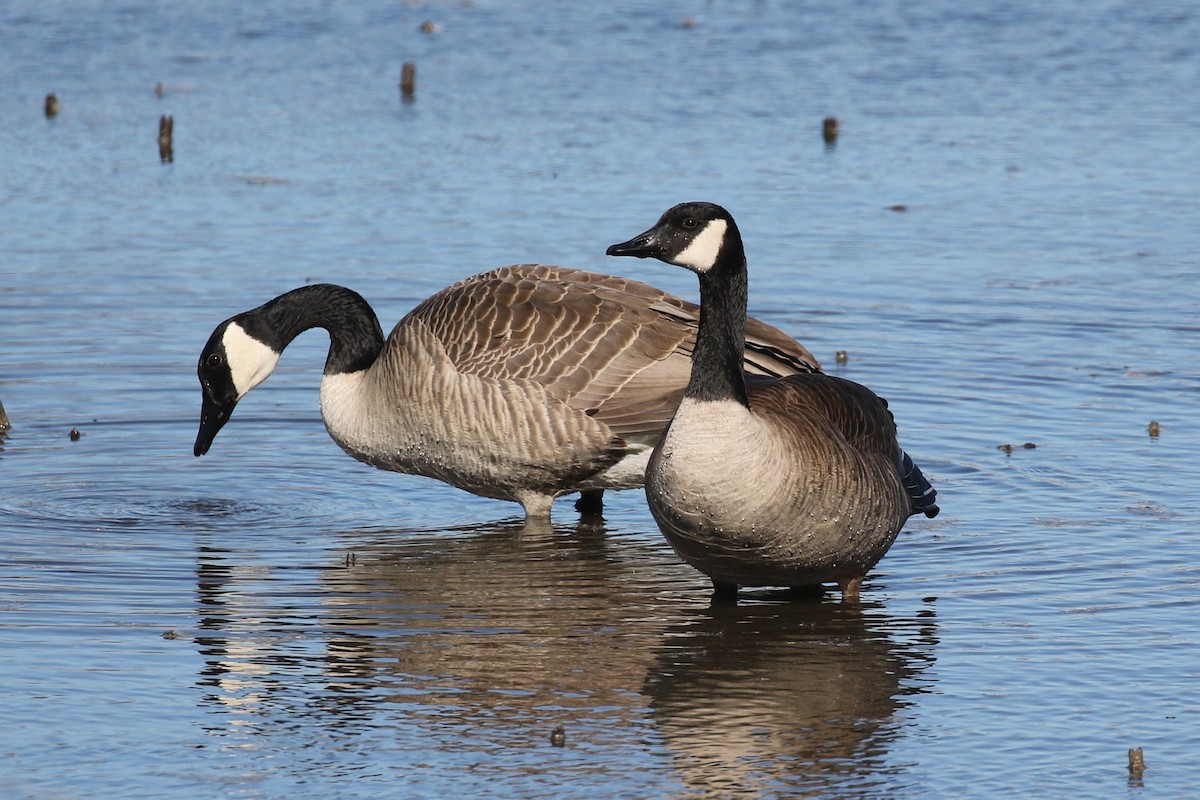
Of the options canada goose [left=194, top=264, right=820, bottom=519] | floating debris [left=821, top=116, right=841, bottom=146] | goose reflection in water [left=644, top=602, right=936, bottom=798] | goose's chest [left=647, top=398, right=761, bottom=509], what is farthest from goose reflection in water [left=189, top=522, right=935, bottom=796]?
floating debris [left=821, top=116, right=841, bottom=146]

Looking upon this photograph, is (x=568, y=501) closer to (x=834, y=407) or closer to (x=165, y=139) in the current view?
(x=834, y=407)

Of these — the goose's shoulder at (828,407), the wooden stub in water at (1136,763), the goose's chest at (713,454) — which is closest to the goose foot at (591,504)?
the goose's shoulder at (828,407)

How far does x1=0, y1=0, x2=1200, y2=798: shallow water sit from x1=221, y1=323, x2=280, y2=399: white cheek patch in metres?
0.58

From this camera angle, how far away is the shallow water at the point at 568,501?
5.87 m

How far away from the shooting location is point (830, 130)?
17578 millimetres

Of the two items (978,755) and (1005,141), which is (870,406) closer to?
(978,755)

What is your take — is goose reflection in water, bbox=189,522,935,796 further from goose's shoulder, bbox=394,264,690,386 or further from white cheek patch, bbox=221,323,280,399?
white cheek patch, bbox=221,323,280,399

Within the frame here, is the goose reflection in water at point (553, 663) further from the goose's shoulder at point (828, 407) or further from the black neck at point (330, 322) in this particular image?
the black neck at point (330, 322)

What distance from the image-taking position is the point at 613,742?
5.81 m

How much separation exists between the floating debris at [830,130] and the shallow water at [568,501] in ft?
0.63

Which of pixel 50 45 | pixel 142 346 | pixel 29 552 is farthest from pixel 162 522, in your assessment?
pixel 50 45

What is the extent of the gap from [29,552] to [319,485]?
1.77m

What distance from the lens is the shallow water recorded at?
587 centimetres

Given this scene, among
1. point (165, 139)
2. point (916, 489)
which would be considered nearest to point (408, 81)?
point (165, 139)
